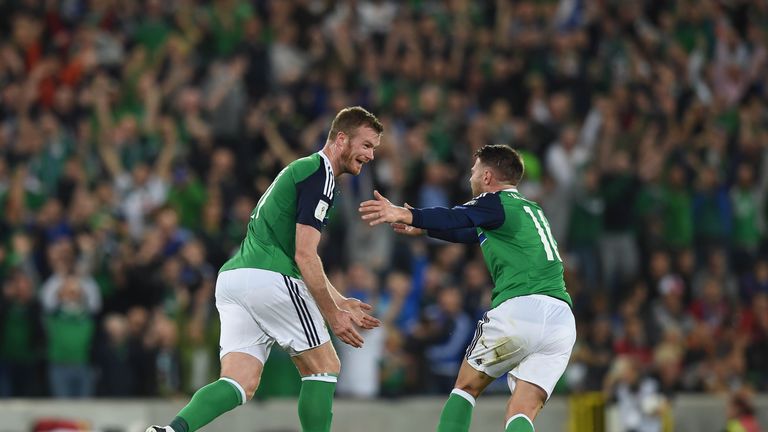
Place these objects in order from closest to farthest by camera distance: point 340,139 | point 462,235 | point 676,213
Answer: point 340,139, point 462,235, point 676,213

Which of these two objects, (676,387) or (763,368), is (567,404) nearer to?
(676,387)

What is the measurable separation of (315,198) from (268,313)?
813 mm

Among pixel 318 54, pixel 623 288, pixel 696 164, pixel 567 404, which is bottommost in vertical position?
pixel 567 404

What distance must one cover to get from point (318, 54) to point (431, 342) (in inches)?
193

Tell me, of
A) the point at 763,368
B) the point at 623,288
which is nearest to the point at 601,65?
the point at 623,288

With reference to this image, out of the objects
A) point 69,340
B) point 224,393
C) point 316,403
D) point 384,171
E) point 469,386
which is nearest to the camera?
point 224,393

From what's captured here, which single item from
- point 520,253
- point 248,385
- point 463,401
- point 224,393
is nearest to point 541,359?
point 463,401

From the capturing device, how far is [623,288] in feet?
62.2

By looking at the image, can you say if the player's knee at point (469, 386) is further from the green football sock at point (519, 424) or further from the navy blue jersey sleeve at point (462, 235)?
the navy blue jersey sleeve at point (462, 235)

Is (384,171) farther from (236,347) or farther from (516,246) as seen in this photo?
(236,347)

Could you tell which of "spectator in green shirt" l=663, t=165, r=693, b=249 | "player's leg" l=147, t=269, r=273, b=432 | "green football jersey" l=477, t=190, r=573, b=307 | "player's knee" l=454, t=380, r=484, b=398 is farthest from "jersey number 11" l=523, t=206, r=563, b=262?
"spectator in green shirt" l=663, t=165, r=693, b=249

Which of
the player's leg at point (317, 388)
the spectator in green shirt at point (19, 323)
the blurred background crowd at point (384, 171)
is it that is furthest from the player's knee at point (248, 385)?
the spectator in green shirt at point (19, 323)

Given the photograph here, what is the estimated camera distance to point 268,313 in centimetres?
912

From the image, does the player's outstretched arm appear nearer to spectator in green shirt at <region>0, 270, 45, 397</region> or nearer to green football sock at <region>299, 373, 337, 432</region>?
green football sock at <region>299, 373, 337, 432</region>
